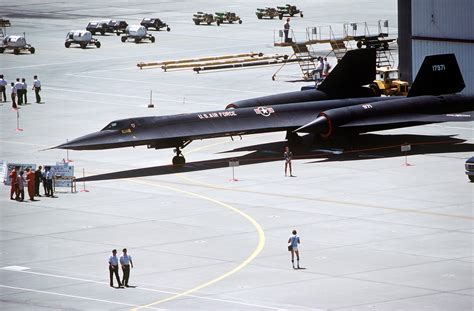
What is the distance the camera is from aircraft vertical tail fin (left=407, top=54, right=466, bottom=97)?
7394cm

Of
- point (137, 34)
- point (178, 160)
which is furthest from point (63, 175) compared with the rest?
point (137, 34)

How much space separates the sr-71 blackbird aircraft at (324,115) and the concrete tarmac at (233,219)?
156cm

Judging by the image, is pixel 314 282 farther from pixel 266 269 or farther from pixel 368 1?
pixel 368 1

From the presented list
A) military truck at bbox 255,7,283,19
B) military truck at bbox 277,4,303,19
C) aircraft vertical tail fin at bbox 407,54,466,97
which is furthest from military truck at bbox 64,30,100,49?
aircraft vertical tail fin at bbox 407,54,466,97

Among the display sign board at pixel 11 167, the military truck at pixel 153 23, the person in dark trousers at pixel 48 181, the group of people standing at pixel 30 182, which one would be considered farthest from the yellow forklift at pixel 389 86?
the military truck at pixel 153 23

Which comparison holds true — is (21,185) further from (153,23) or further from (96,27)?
(153,23)

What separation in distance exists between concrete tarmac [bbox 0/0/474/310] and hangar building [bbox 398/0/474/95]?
6967 millimetres

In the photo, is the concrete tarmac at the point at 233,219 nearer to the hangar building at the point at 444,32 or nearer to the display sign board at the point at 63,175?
the display sign board at the point at 63,175

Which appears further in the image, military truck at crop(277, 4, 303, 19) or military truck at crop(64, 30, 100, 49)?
military truck at crop(277, 4, 303, 19)

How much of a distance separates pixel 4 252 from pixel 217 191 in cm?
1336

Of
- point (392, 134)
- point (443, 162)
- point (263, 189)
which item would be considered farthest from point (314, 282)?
point (392, 134)

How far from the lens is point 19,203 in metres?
59.5

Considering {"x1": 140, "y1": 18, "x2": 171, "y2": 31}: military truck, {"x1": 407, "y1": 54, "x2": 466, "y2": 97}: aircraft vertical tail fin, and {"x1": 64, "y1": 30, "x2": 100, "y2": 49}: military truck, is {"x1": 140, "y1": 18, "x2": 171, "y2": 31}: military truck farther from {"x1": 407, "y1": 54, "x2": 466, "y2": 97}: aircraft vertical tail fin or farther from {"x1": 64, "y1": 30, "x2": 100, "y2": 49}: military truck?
{"x1": 407, "y1": 54, "x2": 466, "y2": 97}: aircraft vertical tail fin

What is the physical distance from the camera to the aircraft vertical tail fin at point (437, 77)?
73.9 metres
